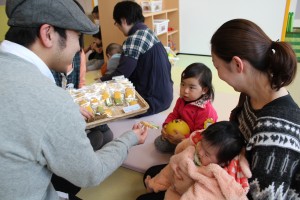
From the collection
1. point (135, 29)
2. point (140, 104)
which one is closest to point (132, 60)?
point (135, 29)

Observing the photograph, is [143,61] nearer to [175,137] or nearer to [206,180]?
[175,137]

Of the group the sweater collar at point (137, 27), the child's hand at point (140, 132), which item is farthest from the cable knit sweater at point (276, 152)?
the sweater collar at point (137, 27)

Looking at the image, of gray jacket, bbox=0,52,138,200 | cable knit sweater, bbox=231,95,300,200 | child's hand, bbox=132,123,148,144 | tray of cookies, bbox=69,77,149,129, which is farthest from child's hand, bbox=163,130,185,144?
gray jacket, bbox=0,52,138,200

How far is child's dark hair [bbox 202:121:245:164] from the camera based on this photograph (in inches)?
33.9

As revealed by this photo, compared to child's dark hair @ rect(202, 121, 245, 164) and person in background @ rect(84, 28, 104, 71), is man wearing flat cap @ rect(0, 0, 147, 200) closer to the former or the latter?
child's dark hair @ rect(202, 121, 245, 164)

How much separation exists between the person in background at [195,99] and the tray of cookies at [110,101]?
0.21 metres

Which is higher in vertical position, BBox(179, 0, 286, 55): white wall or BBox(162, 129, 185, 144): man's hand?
BBox(179, 0, 286, 55): white wall

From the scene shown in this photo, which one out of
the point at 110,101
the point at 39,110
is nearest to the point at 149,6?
the point at 110,101

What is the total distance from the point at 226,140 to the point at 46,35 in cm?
66

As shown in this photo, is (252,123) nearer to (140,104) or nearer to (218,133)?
(218,133)

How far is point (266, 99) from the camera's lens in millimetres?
809

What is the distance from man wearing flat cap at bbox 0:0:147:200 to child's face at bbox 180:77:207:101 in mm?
608

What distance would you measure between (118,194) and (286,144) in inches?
34.1

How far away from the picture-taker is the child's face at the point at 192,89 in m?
1.26
